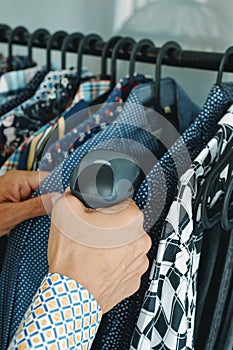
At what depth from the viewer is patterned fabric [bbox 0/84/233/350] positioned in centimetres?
54

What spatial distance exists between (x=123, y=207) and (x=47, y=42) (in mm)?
464

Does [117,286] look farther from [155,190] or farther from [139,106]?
[139,106]

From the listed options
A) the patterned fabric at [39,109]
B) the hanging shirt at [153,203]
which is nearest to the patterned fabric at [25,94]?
the patterned fabric at [39,109]

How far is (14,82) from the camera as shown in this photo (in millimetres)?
906

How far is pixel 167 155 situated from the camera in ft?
1.81

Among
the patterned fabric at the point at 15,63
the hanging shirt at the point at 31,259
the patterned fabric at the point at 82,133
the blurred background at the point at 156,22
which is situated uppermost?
the blurred background at the point at 156,22

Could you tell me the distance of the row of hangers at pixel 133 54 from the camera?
492 mm

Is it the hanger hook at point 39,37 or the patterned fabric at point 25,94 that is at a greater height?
the hanger hook at point 39,37

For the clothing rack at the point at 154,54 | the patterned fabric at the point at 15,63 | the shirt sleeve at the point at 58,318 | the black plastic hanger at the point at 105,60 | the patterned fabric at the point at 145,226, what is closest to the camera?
the shirt sleeve at the point at 58,318

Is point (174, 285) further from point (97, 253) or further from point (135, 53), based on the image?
point (135, 53)

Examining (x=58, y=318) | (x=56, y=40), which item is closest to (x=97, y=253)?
(x=58, y=318)

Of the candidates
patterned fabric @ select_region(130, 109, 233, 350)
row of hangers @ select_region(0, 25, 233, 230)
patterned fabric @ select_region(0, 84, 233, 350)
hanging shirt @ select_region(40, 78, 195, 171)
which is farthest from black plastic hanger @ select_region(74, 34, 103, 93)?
patterned fabric @ select_region(130, 109, 233, 350)

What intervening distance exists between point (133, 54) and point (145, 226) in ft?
0.90

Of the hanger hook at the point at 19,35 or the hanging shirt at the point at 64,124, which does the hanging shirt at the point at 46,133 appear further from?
the hanger hook at the point at 19,35
